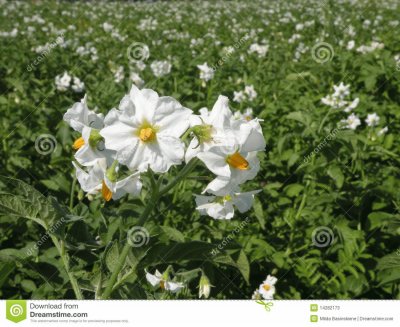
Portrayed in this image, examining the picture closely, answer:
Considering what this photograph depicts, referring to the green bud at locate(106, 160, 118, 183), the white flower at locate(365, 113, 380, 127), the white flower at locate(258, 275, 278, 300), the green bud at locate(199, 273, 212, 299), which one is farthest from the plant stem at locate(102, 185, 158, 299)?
the white flower at locate(365, 113, 380, 127)

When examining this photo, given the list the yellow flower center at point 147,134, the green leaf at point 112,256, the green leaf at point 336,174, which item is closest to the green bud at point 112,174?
the yellow flower center at point 147,134

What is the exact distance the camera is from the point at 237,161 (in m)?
1.22

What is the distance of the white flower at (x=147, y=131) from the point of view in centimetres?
123

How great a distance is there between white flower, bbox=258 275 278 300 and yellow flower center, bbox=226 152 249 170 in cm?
122

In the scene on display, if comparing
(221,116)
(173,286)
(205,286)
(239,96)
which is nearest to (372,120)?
(239,96)

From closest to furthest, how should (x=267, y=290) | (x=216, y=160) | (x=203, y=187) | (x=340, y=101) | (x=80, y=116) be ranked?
(x=216, y=160) → (x=80, y=116) → (x=267, y=290) → (x=203, y=187) → (x=340, y=101)

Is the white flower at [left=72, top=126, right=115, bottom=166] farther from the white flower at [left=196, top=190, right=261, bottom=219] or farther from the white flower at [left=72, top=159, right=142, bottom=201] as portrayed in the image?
the white flower at [left=196, top=190, right=261, bottom=219]

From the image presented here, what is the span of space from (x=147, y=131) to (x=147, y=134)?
0.04 ft

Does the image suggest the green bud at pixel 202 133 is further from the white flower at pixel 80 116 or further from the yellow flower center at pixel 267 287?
the yellow flower center at pixel 267 287

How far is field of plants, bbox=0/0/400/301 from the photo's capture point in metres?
1.27

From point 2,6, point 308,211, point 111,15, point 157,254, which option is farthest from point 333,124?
point 2,6

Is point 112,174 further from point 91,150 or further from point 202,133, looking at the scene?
point 202,133

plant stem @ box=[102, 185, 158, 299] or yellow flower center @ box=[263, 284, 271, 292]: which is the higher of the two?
plant stem @ box=[102, 185, 158, 299]
